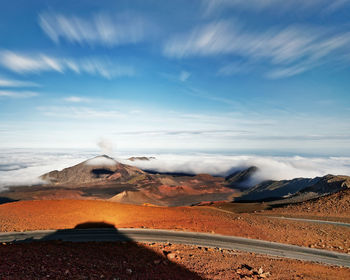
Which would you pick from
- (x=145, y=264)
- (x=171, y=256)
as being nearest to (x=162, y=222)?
(x=171, y=256)

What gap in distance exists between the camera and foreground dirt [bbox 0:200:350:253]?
30.7 meters

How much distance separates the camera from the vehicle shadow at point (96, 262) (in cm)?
1323

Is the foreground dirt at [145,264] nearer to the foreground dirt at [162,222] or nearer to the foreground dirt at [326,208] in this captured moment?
the foreground dirt at [162,222]

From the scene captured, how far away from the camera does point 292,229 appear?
112 ft

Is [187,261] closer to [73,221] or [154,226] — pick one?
[154,226]

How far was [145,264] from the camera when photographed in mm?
17984

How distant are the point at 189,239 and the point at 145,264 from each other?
10941 mm

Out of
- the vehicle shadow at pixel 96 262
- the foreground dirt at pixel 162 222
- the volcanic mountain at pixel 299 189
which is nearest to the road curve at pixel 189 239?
the foreground dirt at pixel 162 222

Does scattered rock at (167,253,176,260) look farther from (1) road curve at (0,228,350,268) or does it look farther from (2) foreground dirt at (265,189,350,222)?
(2) foreground dirt at (265,189,350,222)

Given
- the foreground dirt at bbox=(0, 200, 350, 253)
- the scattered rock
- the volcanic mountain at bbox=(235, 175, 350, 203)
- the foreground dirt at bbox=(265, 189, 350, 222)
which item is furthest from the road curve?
the volcanic mountain at bbox=(235, 175, 350, 203)

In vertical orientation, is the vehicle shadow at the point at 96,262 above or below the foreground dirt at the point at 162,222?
above

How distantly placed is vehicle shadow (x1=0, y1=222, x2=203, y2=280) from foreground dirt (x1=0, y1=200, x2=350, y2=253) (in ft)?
37.7

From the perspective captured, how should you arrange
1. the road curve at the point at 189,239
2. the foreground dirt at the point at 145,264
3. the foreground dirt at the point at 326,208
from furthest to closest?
the foreground dirt at the point at 326,208 → the road curve at the point at 189,239 → the foreground dirt at the point at 145,264

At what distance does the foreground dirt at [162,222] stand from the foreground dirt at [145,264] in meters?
8.82
